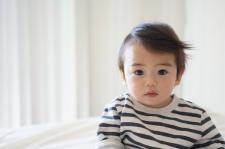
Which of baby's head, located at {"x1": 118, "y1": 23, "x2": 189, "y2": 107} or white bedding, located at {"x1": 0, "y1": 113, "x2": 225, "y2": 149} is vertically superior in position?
baby's head, located at {"x1": 118, "y1": 23, "x2": 189, "y2": 107}

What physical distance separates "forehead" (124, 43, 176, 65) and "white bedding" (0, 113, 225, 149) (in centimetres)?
39

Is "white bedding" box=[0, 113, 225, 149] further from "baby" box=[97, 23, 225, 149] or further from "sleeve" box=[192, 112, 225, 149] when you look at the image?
"sleeve" box=[192, 112, 225, 149]

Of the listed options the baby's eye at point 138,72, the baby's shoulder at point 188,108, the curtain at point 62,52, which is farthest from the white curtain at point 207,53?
the baby's eye at point 138,72

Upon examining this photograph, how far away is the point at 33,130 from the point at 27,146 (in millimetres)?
149

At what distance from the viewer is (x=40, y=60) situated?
207cm

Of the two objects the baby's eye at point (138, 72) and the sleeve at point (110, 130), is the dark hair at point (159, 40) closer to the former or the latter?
the baby's eye at point (138, 72)

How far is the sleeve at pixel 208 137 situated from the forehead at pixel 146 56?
0.63 ft

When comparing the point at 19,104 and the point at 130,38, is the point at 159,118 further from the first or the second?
the point at 19,104

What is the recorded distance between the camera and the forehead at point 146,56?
0.89 metres

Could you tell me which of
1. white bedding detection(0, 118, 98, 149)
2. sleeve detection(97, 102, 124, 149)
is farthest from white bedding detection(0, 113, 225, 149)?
sleeve detection(97, 102, 124, 149)

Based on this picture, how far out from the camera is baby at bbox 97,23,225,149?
90cm

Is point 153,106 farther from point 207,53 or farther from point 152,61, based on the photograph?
point 207,53

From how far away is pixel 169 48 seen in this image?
90 cm

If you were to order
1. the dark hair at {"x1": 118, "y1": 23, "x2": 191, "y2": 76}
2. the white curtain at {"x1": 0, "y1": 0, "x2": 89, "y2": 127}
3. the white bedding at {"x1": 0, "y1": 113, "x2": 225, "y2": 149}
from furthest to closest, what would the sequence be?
the white curtain at {"x1": 0, "y1": 0, "x2": 89, "y2": 127} < the white bedding at {"x1": 0, "y1": 113, "x2": 225, "y2": 149} < the dark hair at {"x1": 118, "y1": 23, "x2": 191, "y2": 76}
